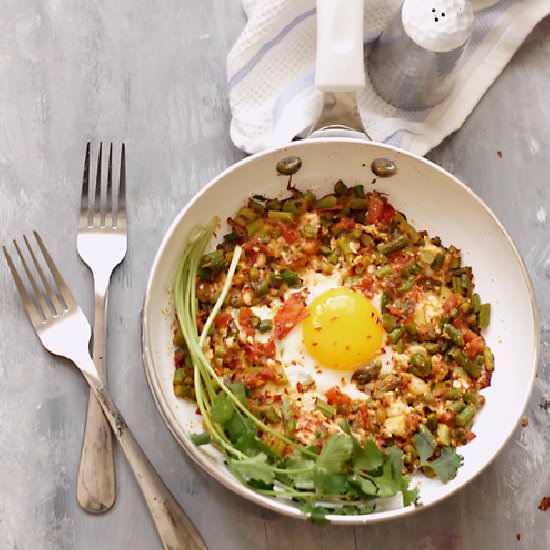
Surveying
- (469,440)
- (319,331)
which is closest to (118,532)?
(319,331)

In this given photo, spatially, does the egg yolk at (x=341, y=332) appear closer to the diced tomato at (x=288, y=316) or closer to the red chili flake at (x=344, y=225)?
the diced tomato at (x=288, y=316)

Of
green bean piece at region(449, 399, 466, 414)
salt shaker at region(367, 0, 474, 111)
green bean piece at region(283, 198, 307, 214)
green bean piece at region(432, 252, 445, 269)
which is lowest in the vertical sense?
green bean piece at region(449, 399, 466, 414)

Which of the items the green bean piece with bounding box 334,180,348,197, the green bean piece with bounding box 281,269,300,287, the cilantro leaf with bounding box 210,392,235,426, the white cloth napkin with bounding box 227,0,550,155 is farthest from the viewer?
the white cloth napkin with bounding box 227,0,550,155

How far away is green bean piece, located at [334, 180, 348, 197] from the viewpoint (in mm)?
2693

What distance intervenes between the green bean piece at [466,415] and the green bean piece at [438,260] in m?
0.44

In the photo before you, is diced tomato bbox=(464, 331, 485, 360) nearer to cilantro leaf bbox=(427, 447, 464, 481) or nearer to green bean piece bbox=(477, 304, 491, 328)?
green bean piece bbox=(477, 304, 491, 328)

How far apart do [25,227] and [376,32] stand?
135 cm

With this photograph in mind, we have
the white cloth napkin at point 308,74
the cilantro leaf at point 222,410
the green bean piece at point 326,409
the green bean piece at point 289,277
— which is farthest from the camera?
the white cloth napkin at point 308,74

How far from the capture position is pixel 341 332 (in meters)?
2.48

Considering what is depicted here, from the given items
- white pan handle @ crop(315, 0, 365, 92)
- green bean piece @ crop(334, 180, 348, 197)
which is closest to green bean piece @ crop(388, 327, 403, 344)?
green bean piece @ crop(334, 180, 348, 197)

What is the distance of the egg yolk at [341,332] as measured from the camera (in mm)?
2490

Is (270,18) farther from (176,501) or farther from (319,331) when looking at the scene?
(176,501)

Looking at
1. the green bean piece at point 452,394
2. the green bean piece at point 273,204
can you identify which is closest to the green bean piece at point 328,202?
the green bean piece at point 273,204

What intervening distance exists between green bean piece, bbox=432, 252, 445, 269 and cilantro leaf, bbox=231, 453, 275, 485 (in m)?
0.83
